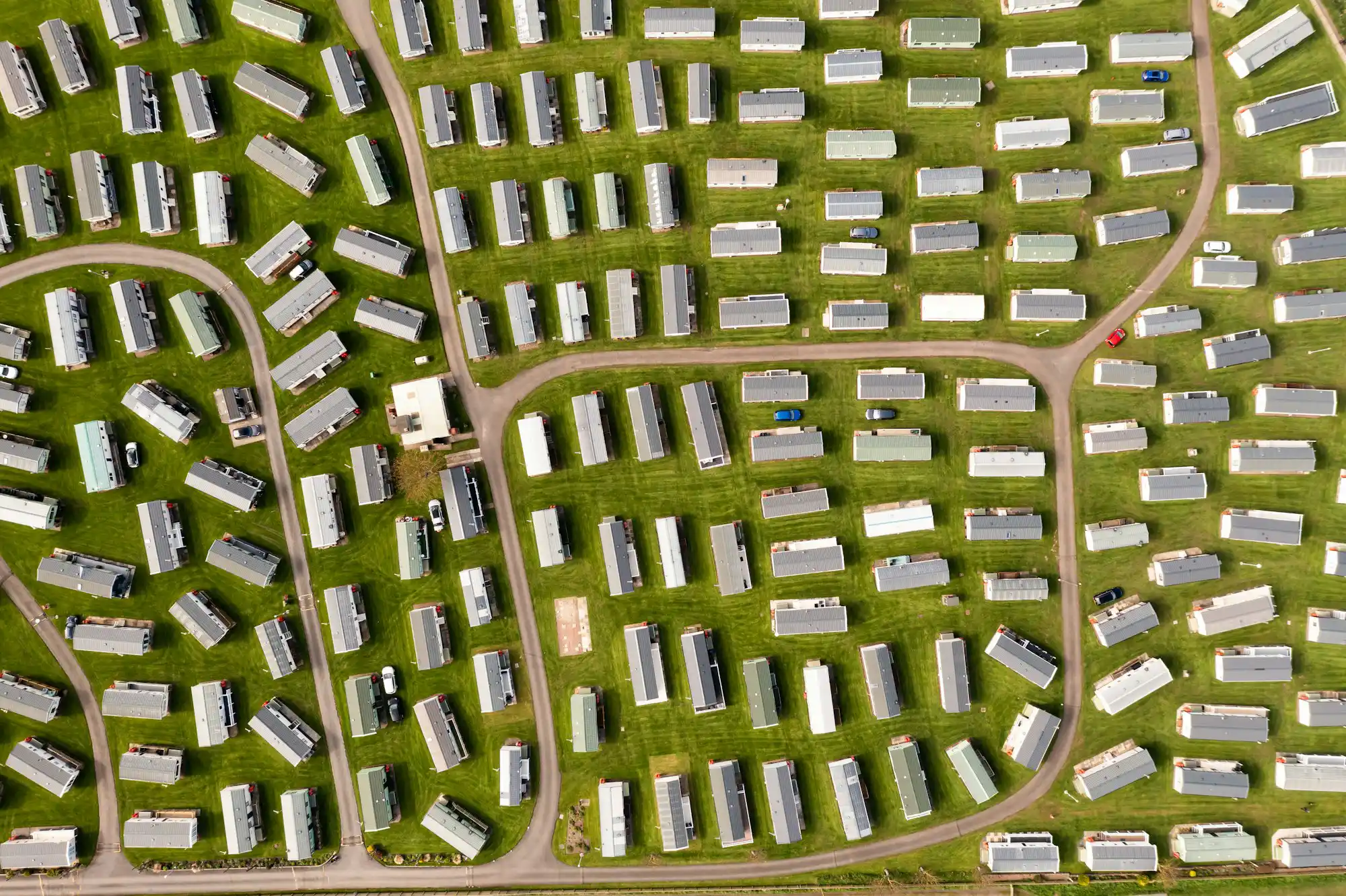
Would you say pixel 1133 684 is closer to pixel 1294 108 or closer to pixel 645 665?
pixel 645 665

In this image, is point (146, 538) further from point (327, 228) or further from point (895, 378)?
point (895, 378)

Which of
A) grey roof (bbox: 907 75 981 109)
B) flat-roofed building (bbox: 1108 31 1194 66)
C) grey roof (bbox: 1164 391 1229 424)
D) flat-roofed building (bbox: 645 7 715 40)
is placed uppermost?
flat-roofed building (bbox: 645 7 715 40)

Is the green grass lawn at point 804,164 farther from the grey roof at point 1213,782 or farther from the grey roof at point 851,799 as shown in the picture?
the grey roof at point 1213,782

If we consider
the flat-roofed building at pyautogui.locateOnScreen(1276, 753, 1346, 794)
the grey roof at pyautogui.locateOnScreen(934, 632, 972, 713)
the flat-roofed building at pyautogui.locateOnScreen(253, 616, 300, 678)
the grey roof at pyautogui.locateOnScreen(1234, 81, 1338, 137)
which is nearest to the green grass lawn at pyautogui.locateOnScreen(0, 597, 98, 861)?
the flat-roofed building at pyautogui.locateOnScreen(253, 616, 300, 678)

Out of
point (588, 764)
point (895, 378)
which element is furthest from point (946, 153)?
point (588, 764)

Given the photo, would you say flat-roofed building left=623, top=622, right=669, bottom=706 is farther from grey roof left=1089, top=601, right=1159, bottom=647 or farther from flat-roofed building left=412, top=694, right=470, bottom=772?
grey roof left=1089, top=601, right=1159, bottom=647

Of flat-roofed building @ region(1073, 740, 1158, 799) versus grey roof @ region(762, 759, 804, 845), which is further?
grey roof @ region(762, 759, 804, 845)

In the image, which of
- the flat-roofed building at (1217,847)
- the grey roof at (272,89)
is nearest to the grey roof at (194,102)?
the grey roof at (272,89)
